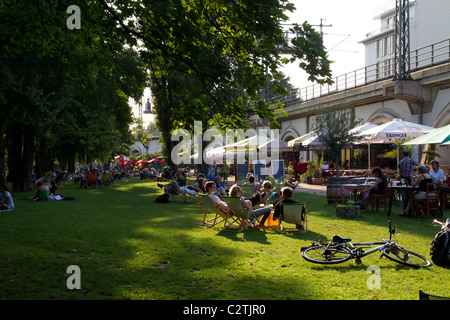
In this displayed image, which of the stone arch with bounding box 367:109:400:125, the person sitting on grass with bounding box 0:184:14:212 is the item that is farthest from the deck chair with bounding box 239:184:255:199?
the stone arch with bounding box 367:109:400:125

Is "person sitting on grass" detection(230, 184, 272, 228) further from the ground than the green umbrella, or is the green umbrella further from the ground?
the green umbrella

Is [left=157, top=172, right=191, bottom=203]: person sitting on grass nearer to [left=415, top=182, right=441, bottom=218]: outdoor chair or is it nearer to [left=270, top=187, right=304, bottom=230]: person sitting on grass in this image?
[left=270, top=187, right=304, bottom=230]: person sitting on grass

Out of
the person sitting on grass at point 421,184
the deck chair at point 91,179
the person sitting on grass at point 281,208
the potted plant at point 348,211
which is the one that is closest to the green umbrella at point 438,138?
the person sitting on grass at point 421,184

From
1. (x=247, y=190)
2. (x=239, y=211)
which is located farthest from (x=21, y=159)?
(x=239, y=211)

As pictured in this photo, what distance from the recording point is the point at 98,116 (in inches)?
1046

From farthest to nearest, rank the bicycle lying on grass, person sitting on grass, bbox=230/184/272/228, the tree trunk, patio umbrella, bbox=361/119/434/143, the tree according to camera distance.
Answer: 1. the tree trunk
2. the tree
3. patio umbrella, bbox=361/119/434/143
4. person sitting on grass, bbox=230/184/272/228
5. the bicycle lying on grass

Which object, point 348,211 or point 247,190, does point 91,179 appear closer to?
point 247,190

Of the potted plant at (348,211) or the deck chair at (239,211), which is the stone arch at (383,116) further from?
the deck chair at (239,211)

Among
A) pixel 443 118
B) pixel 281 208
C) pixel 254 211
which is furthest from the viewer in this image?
pixel 443 118

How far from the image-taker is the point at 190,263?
20.0 feet

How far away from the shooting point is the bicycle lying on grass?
5.93 meters

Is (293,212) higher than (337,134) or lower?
lower

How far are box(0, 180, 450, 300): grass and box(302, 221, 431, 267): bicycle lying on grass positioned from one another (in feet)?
0.37

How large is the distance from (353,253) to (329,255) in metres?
0.32
